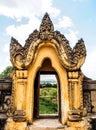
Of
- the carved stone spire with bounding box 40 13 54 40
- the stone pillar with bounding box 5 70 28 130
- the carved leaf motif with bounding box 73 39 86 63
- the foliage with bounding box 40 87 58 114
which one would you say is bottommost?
the foliage with bounding box 40 87 58 114

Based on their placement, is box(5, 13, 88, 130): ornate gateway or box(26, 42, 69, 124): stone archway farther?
box(26, 42, 69, 124): stone archway

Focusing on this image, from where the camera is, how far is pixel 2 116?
23.0ft

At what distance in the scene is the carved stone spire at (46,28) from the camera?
7.04m

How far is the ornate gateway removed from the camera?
6840 millimetres

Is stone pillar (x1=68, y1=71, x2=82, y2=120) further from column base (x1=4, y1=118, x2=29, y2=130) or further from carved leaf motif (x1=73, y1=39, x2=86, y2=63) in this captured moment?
column base (x1=4, y1=118, x2=29, y2=130)

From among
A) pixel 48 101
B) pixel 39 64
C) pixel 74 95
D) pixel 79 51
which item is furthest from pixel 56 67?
pixel 48 101

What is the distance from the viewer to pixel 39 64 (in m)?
7.11

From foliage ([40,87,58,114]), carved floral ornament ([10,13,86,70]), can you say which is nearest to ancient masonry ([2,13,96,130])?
carved floral ornament ([10,13,86,70])

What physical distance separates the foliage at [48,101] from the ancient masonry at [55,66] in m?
17.2

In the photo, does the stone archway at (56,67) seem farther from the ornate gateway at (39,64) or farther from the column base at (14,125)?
the column base at (14,125)

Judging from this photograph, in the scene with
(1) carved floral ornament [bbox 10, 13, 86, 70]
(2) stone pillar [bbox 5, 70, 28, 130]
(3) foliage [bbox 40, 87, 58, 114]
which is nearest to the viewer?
(2) stone pillar [bbox 5, 70, 28, 130]

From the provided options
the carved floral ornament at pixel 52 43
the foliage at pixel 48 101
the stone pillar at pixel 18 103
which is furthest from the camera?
the foliage at pixel 48 101

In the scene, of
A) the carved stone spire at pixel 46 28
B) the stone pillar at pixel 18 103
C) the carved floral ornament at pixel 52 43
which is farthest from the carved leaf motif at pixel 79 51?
the stone pillar at pixel 18 103

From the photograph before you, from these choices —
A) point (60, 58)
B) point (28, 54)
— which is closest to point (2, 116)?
point (28, 54)
